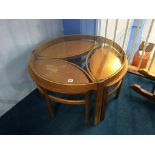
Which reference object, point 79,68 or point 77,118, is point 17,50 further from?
point 77,118

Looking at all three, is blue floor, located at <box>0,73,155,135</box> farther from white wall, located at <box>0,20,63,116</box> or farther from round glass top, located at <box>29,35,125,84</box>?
round glass top, located at <box>29,35,125,84</box>

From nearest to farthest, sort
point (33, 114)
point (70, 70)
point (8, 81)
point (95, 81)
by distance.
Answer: point (95, 81)
point (70, 70)
point (8, 81)
point (33, 114)

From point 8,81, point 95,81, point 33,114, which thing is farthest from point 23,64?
point 95,81

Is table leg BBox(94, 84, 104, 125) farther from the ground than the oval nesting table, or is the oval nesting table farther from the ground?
the oval nesting table

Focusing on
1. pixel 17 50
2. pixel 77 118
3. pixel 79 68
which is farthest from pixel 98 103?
pixel 17 50

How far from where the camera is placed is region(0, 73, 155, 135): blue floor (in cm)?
147

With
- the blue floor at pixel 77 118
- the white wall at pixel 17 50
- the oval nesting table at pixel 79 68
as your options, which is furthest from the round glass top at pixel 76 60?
the blue floor at pixel 77 118

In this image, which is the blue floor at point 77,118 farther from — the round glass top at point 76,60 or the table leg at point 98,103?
the round glass top at point 76,60

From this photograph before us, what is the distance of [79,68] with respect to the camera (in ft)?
4.11

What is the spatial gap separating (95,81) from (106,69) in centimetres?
20

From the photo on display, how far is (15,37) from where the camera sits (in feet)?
4.50

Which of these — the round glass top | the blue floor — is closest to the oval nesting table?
the round glass top

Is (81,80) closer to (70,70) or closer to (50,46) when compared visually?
(70,70)

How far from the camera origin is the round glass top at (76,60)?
3.86ft
